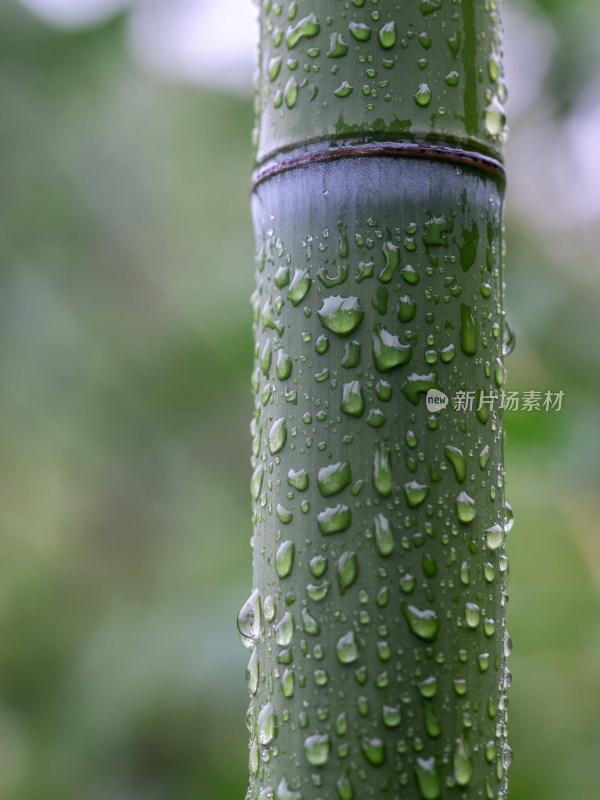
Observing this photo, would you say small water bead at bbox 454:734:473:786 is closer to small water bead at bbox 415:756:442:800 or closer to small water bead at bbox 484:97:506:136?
small water bead at bbox 415:756:442:800

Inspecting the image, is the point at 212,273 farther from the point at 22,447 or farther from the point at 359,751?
the point at 359,751

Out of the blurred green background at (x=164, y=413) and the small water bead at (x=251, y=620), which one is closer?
the small water bead at (x=251, y=620)

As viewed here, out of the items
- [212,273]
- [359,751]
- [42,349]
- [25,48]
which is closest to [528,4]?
[212,273]

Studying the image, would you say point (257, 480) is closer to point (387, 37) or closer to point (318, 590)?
point (318, 590)

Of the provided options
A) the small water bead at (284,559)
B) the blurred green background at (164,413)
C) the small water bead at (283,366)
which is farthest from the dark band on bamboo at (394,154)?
the blurred green background at (164,413)

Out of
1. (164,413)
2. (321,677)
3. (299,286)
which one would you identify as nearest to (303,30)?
(299,286)

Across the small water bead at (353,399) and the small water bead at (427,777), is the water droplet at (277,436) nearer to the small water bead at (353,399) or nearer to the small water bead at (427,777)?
the small water bead at (353,399)
